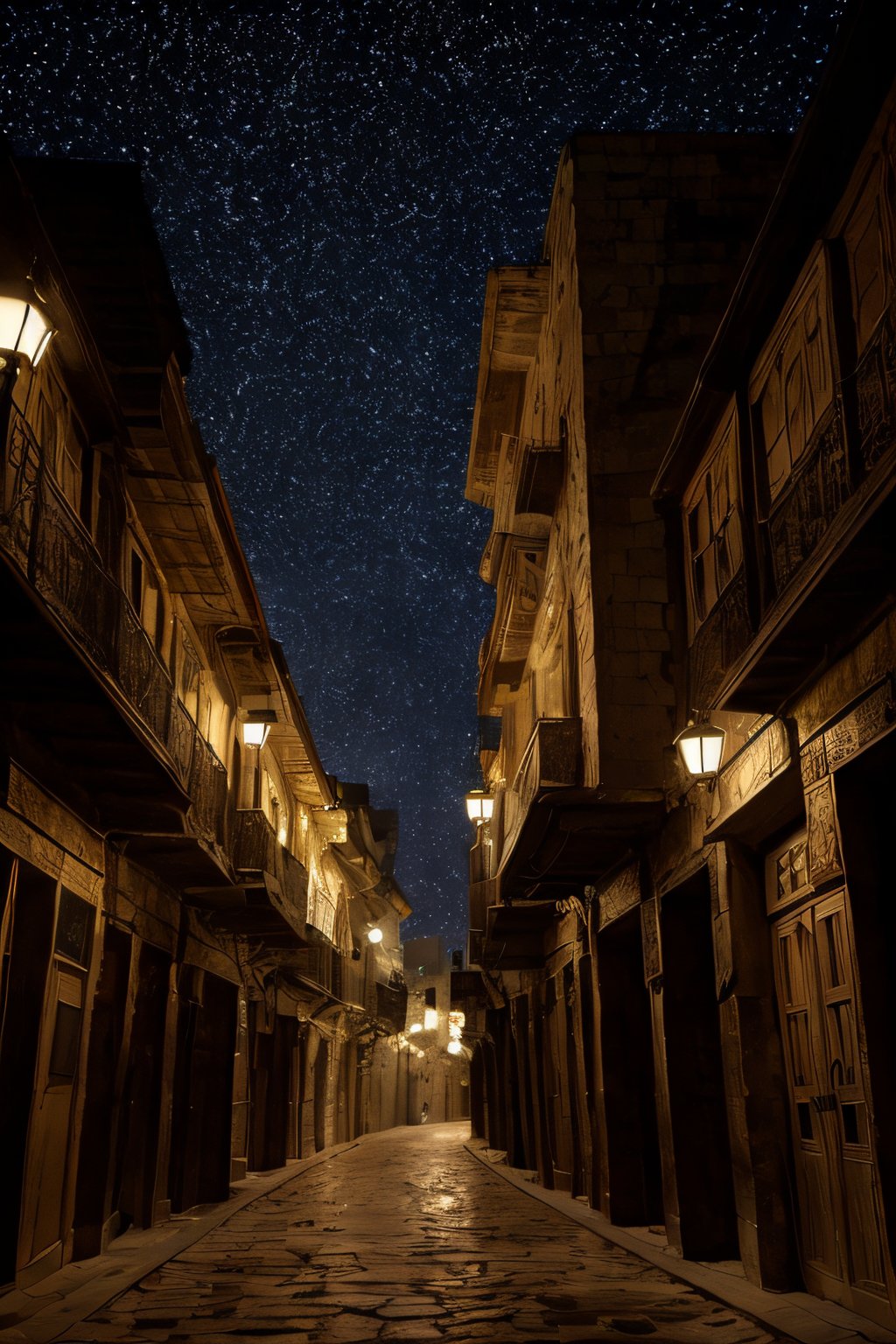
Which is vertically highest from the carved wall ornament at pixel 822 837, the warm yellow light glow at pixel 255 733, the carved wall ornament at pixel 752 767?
the warm yellow light glow at pixel 255 733

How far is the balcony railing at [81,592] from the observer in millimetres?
8508

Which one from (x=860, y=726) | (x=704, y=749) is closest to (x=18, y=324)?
(x=860, y=726)

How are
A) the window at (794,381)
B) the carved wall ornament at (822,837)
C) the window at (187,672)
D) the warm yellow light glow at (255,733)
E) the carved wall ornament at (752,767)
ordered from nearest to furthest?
the carved wall ornament at (822,837) < the window at (794,381) < the carved wall ornament at (752,767) < the window at (187,672) < the warm yellow light glow at (255,733)

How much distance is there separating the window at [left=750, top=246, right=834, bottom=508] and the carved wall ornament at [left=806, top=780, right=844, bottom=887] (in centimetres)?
231

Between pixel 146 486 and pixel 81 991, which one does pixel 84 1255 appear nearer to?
pixel 81 991

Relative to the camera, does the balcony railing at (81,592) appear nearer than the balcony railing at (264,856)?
Yes

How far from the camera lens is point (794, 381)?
30.0 ft

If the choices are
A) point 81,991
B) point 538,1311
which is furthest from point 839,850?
point 81,991

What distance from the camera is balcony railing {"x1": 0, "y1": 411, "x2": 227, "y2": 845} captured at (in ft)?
27.9

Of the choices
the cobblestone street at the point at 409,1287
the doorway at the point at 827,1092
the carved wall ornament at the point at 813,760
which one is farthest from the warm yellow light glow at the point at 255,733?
the carved wall ornament at the point at 813,760

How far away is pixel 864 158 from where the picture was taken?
25.6 feet

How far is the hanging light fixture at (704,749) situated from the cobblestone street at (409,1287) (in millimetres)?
4036

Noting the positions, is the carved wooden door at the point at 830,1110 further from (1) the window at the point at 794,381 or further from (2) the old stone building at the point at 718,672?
(1) the window at the point at 794,381

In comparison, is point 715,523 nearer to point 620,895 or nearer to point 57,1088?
point 620,895
